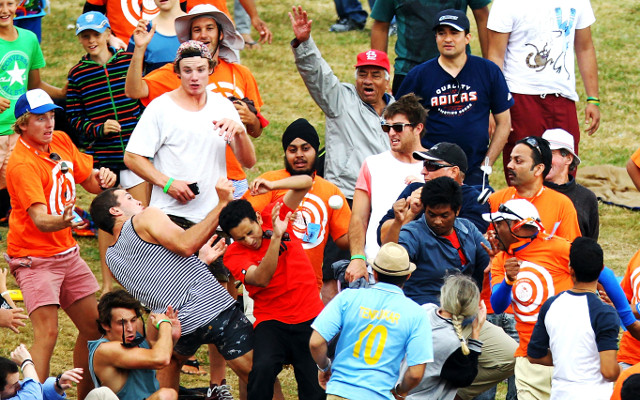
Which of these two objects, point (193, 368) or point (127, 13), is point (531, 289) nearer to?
point (193, 368)

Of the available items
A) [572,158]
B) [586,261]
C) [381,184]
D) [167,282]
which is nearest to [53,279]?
[167,282]

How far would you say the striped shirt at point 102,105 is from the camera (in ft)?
29.0

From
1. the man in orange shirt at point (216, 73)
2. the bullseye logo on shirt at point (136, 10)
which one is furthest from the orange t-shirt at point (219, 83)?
the bullseye logo on shirt at point (136, 10)

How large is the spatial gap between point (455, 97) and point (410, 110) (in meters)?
0.80

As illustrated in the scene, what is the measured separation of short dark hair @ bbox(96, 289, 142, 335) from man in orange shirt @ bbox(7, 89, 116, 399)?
0.65 meters

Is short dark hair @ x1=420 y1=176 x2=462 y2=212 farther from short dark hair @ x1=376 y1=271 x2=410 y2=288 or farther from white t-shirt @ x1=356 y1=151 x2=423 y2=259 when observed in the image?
white t-shirt @ x1=356 y1=151 x2=423 y2=259

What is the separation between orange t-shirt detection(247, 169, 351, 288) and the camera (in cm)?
757

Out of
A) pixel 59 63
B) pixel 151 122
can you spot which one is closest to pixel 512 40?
pixel 151 122

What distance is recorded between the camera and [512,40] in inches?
352

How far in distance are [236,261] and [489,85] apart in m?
2.61

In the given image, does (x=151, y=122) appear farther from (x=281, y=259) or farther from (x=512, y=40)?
(x=512, y=40)

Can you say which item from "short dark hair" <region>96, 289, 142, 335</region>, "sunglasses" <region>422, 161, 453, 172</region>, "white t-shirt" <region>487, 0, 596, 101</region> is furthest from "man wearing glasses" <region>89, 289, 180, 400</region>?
"white t-shirt" <region>487, 0, 596, 101</region>

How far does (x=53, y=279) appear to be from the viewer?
7.37 meters

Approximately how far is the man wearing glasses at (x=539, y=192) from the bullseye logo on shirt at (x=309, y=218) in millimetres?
1247
